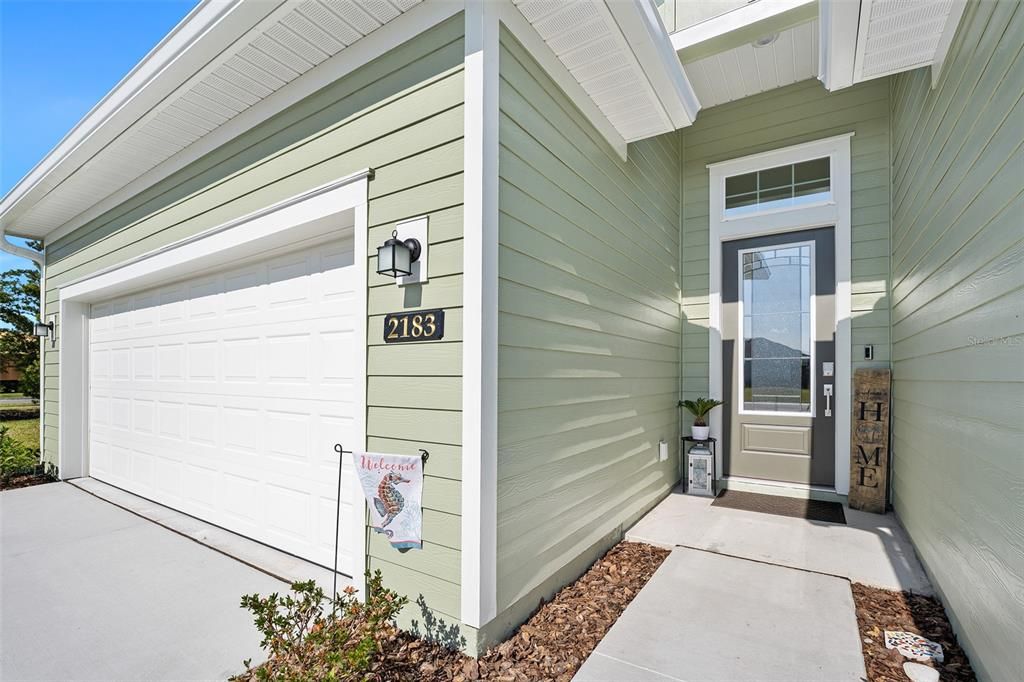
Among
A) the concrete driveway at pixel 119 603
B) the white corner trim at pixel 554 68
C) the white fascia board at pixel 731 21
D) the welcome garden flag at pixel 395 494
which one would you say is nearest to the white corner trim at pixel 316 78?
the white corner trim at pixel 554 68

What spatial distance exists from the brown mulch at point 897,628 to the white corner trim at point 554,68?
3067 millimetres

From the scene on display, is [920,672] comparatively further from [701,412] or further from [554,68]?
[554,68]

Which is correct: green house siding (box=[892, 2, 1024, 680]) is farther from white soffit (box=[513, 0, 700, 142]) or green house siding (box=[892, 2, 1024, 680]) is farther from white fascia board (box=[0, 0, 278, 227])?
white fascia board (box=[0, 0, 278, 227])

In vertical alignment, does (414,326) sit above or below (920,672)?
above

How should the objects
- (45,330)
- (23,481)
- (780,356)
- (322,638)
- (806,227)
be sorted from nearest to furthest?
(322,638) < (806,227) < (780,356) < (23,481) < (45,330)

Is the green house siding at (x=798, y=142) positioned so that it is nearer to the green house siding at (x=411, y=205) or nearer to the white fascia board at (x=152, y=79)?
the green house siding at (x=411, y=205)

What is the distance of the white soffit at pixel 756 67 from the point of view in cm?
367

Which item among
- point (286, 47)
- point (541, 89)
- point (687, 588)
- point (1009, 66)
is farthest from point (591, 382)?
point (286, 47)

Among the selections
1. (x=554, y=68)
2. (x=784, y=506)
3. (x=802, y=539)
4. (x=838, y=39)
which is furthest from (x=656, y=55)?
(x=784, y=506)

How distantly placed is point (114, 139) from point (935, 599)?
234 inches

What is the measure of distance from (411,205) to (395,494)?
136cm

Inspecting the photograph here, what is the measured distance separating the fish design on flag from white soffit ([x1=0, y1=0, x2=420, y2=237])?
A: 87.0 inches

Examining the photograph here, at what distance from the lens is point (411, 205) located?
2266mm

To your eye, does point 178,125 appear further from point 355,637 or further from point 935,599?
point 935,599
